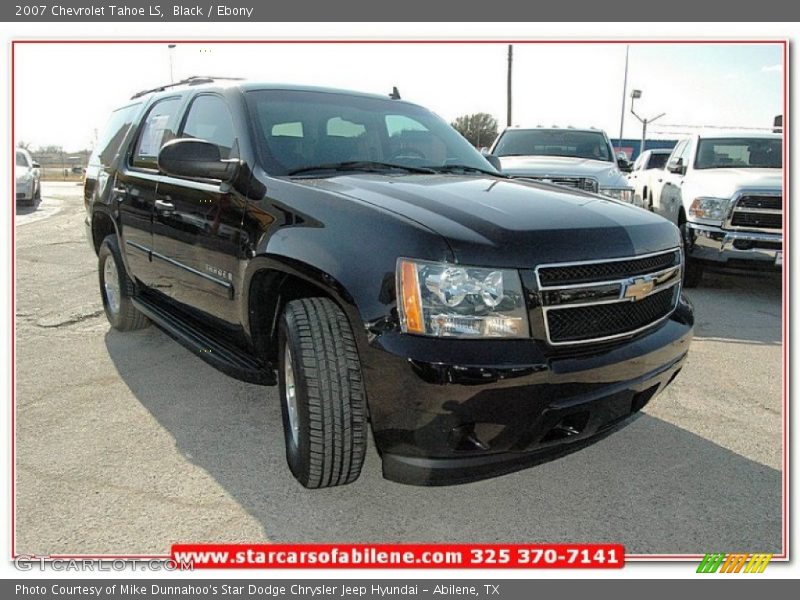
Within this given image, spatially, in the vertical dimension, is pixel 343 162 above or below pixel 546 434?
above

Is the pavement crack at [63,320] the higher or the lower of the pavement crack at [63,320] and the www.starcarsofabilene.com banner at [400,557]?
the higher

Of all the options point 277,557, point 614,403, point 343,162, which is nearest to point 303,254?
point 343,162

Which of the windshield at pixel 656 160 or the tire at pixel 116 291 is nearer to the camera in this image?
the tire at pixel 116 291

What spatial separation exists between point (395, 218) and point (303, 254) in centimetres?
45

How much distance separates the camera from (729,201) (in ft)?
21.8

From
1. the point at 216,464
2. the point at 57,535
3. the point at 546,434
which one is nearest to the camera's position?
the point at 546,434

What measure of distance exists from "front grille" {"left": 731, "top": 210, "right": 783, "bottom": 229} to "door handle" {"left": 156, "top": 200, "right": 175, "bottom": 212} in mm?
5347

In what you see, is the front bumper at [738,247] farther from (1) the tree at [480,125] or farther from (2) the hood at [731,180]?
(1) the tree at [480,125]

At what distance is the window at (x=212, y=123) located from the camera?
3490 mm

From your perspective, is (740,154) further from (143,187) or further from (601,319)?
(143,187)

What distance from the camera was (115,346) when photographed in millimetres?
4945

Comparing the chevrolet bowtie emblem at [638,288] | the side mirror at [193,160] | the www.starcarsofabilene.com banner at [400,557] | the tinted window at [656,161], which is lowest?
the www.starcarsofabilene.com banner at [400,557]

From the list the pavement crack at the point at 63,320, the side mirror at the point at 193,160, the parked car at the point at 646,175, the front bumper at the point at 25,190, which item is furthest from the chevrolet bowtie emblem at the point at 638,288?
the front bumper at the point at 25,190

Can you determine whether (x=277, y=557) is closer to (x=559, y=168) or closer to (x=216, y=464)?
(x=216, y=464)
